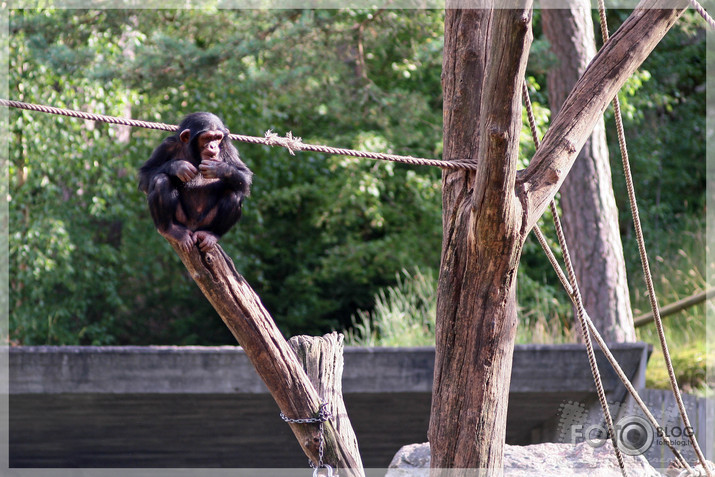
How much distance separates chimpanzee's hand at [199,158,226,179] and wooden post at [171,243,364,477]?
48cm

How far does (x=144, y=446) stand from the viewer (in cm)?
564

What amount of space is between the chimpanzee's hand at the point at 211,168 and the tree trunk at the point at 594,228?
406cm

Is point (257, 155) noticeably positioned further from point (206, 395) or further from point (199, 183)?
point (199, 183)

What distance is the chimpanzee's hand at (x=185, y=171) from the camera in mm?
2912

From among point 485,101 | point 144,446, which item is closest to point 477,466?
point 485,101

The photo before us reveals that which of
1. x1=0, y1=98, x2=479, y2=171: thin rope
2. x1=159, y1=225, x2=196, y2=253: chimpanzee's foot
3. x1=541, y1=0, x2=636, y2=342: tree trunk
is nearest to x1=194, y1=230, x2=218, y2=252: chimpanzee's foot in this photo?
x1=159, y1=225, x2=196, y2=253: chimpanzee's foot

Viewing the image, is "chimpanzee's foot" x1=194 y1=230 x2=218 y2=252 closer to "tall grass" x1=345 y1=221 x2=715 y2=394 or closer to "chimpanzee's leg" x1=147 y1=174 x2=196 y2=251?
"chimpanzee's leg" x1=147 y1=174 x2=196 y2=251

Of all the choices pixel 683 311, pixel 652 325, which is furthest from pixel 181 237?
pixel 652 325

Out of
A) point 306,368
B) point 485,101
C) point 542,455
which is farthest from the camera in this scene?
point 542,455

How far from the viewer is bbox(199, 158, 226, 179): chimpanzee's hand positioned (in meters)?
2.96

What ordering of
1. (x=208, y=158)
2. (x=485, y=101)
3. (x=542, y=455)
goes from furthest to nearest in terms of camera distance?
1. (x=542, y=455)
2. (x=208, y=158)
3. (x=485, y=101)

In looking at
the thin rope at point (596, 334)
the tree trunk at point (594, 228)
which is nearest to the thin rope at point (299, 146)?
the thin rope at point (596, 334)

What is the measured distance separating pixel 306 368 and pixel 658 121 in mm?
10177

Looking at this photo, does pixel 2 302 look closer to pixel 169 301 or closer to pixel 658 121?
pixel 169 301
